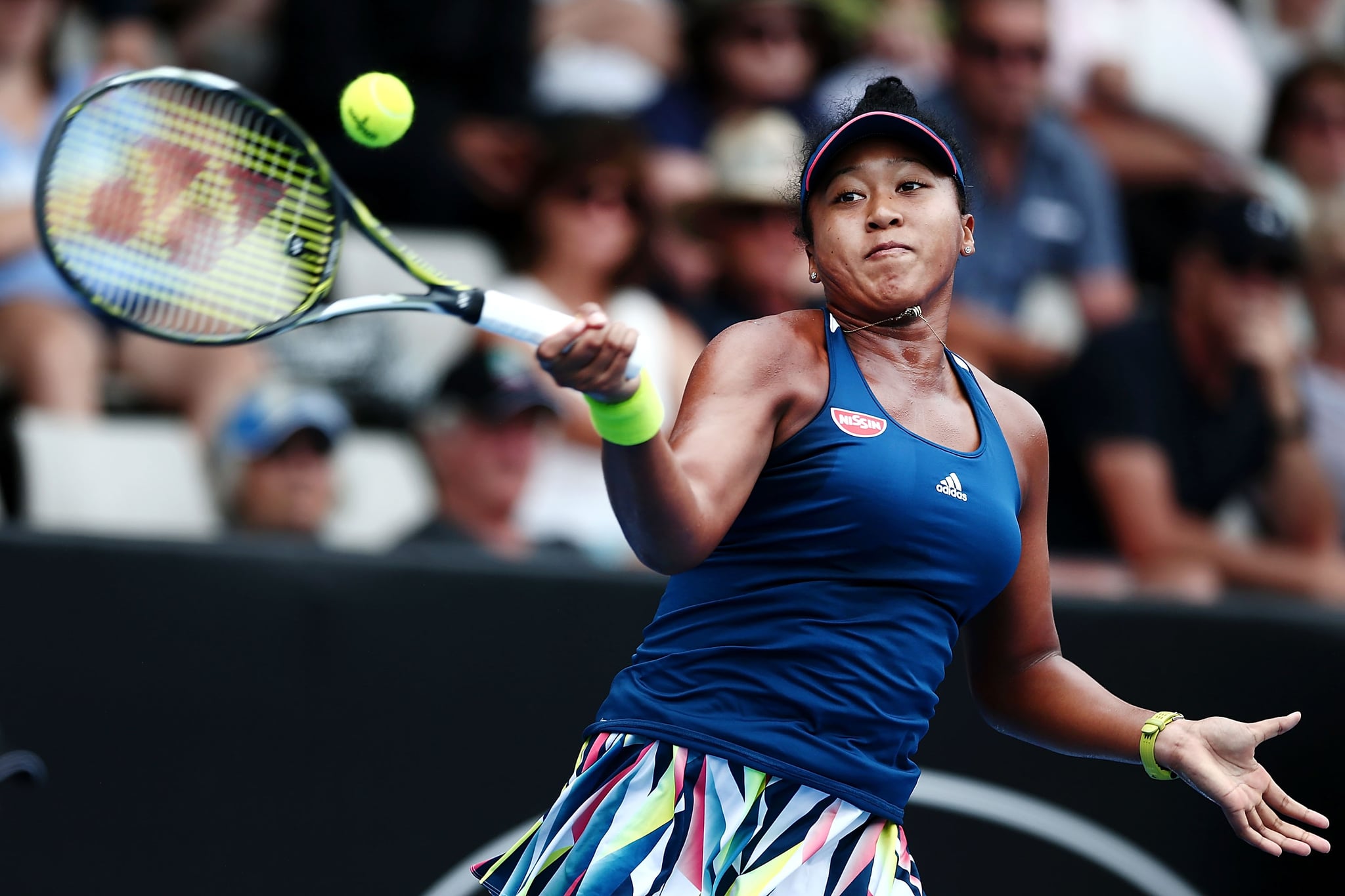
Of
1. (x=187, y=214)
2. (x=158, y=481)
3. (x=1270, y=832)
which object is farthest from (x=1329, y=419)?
(x=187, y=214)

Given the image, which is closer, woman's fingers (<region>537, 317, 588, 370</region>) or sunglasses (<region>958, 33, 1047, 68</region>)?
woman's fingers (<region>537, 317, 588, 370</region>)

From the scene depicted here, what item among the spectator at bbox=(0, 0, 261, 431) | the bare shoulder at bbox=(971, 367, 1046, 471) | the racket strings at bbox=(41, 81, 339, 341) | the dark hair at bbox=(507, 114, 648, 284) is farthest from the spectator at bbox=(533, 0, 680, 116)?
the bare shoulder at bbox=(971, 367, 1046, 471)

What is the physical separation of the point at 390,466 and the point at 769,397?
3090 millimetres

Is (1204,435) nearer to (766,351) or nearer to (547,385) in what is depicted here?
(547,385)

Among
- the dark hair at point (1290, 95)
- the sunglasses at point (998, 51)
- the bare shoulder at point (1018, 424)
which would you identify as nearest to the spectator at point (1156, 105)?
the dark hair at point (1290, 95)

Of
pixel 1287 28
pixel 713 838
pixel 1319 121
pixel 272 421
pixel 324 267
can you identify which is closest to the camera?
pixel 713 838

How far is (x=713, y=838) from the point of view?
2.23 meters

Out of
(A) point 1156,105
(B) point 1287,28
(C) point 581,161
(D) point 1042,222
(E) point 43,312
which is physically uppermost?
(B) point 1287,28

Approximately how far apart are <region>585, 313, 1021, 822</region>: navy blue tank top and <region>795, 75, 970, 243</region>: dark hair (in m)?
0.25

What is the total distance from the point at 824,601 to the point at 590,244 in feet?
9.42

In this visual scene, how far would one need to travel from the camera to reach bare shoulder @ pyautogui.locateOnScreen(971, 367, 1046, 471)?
2.52 m

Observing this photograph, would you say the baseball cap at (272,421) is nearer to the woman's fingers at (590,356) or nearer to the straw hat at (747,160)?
the straw hat at (747,160)

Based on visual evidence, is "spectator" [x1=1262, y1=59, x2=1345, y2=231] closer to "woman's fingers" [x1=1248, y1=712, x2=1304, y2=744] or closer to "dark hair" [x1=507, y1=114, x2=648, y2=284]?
"dark hair" [x1=507, y1=114, x2=648, y2=284]

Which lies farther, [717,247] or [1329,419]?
[1329,419]
